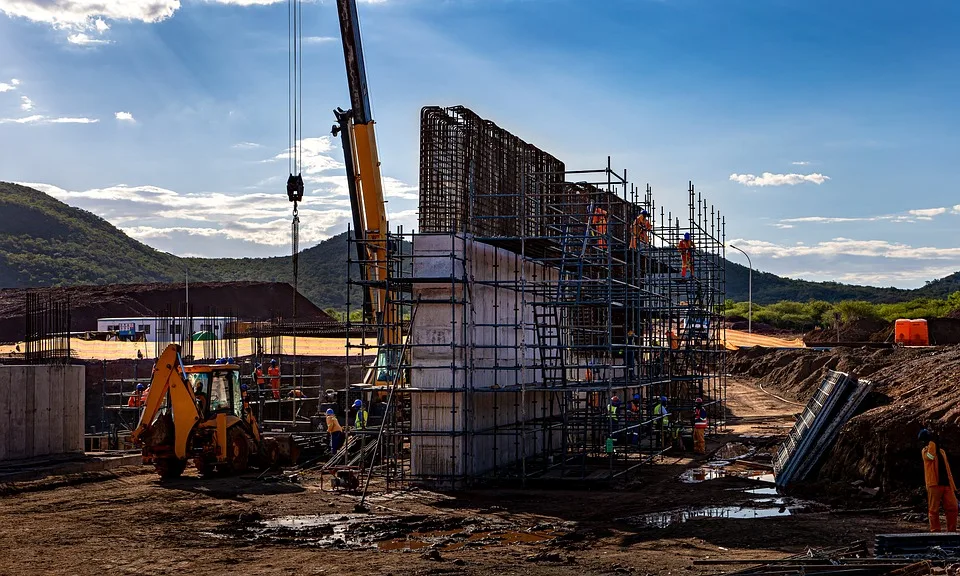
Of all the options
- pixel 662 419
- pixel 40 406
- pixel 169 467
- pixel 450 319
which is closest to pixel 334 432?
pixel 169 467

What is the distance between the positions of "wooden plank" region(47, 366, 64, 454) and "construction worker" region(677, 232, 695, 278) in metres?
16.8

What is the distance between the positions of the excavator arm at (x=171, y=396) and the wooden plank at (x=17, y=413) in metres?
4.32

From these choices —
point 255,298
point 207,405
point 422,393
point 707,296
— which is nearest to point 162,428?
point 207,405

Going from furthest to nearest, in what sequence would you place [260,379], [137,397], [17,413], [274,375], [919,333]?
[919,333] → [274,375] → [260,379] → [137,397] → [17,413]

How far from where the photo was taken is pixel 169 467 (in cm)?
2161

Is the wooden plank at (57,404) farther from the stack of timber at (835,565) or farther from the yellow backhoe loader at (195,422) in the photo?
the stack of timber at (835,565)

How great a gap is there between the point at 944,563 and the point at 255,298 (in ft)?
270

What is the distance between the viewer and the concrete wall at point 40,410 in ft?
76.7

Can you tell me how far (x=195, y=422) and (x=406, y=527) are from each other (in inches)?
288

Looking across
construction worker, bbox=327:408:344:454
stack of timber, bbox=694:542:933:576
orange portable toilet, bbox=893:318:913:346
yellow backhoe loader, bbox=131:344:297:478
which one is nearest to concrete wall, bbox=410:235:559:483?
construction worker, bbox=327:408:344:454

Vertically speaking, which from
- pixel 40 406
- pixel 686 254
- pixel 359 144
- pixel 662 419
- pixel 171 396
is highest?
pixel 359 144

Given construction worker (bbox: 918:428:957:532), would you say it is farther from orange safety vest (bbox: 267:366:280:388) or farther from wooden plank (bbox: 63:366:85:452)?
orange safety vest (bbox: 267:366:280:388)

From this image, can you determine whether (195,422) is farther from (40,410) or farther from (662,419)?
(662,419)

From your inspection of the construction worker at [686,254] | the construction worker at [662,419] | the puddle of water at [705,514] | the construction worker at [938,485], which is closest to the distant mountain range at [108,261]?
the construction worker at [686,254]
